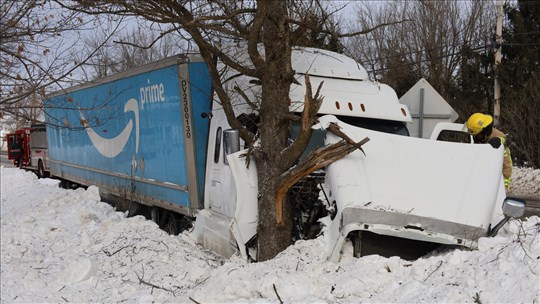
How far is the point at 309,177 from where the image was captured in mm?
5672

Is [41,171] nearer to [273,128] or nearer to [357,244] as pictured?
[273,128]

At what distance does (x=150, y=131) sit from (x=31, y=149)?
64.8ft

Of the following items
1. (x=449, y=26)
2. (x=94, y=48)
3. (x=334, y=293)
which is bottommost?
(x=334, y=293)

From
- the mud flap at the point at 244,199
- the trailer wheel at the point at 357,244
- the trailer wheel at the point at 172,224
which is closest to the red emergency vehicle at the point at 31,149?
the trailer wheel at the point at 172,224

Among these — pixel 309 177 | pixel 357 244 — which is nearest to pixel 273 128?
pixel 309 177

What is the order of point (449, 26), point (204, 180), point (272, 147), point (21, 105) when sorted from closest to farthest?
point (272, 147), point (21, 105), point (204, 180), point (449, 26)

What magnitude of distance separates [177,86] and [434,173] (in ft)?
15.3

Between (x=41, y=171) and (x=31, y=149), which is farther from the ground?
(x=31, y=149)

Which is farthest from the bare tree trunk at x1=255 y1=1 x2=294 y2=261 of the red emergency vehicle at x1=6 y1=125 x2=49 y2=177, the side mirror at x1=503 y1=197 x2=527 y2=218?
the red emergency vehicle at x1=6 y1=125 x2=49 y2=177

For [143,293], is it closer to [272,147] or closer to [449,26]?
[272,147]

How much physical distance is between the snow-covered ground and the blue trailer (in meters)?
0.75

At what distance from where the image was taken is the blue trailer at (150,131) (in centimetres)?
818

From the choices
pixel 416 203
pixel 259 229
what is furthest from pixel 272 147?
pixel 416 203

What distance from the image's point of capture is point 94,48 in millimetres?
6848
